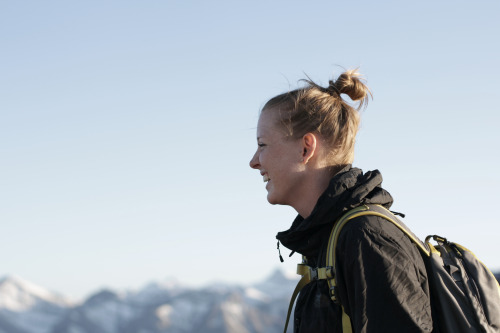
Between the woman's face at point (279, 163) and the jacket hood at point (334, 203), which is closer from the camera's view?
the jacket hood at point (334, 203)

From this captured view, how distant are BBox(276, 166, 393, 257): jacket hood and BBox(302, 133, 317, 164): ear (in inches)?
9.4

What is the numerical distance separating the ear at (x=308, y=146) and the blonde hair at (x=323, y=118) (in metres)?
0.06

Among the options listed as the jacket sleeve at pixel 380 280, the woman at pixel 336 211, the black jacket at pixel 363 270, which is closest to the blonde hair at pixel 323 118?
the woman at pixel 336 211

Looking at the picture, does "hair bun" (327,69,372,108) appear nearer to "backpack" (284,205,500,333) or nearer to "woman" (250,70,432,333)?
"woman" (250,70,432,333)

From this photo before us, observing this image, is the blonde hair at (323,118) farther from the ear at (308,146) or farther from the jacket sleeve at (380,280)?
the jacket sleeve at (380,280)

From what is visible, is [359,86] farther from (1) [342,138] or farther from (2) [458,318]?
(2) [458,318]

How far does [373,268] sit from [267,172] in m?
1.17

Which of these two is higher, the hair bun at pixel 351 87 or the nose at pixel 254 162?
the hair bun at pixel 351 87

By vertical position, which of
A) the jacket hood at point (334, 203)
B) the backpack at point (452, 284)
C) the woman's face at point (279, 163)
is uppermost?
the woman's face at point (279, 163)

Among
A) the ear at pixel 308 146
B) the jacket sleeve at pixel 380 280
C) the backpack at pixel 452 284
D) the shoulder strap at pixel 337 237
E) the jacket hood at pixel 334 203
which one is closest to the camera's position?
the jacket sleeve at pixel 380 280

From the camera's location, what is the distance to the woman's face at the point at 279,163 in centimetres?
490

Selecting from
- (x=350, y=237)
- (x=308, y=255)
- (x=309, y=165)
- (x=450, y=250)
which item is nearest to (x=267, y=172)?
(x=309, y=165)

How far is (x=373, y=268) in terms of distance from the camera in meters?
4.12

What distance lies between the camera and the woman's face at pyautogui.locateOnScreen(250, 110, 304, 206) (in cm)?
490
